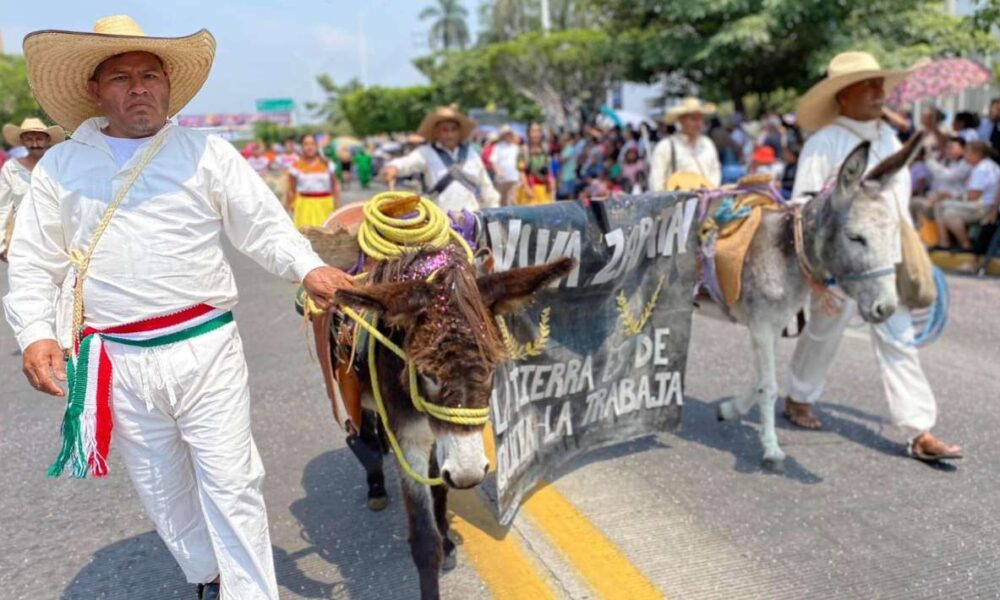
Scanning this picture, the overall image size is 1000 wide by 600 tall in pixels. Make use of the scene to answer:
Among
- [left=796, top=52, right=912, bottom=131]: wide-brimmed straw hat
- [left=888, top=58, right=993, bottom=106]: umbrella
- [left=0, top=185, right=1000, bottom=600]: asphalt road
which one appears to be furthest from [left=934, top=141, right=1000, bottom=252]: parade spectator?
[left=796, top=52, right=912, bottom=131]: wide-brimmed straw hat

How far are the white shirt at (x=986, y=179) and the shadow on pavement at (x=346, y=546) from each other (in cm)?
942

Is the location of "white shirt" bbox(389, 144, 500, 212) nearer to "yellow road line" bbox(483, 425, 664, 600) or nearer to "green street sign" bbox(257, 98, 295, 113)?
"yellow road line" bbox(483, 425, 664, 600)

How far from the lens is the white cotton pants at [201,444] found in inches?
103

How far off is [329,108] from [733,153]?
281 ft

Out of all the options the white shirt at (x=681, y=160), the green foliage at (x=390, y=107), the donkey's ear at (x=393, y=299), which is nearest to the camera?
Answer: the donkey's ear at (x=393, y=299)

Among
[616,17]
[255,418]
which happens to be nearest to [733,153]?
[616,17]

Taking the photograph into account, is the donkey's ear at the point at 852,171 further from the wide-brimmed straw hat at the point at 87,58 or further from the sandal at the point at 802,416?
the wide-brimmed straw hat at the point at 87,58

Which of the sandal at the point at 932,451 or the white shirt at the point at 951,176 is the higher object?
the white shirt at the point at 951,176

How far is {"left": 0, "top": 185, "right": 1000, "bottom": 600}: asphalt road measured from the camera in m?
3.26

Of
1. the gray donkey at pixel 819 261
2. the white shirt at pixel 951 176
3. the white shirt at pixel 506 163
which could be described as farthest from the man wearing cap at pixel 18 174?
the white shirt at pixel 951 176

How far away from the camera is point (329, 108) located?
93.7m

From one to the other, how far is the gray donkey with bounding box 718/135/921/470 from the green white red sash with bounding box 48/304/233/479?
10.5ft

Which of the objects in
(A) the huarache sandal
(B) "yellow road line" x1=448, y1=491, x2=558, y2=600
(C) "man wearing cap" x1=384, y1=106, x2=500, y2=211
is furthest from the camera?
(C) "man wearing cap" x1=384, y1=106, x2=500, y2=211

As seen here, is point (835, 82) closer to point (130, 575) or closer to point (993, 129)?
point (130, 575)
